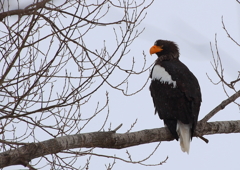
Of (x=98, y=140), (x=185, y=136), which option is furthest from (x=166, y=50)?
(x=98, y=140)

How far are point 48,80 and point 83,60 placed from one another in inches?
18.2

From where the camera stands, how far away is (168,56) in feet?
19.9

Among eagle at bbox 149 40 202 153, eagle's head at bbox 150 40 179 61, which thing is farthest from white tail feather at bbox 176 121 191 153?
eagle's head at bbox 150 40 179 61

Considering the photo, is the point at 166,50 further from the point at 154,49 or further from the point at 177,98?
the point at 177,98

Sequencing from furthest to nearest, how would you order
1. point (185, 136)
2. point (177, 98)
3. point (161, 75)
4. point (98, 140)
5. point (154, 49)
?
point (154, 49) < point (161, 75) < point (177, 98) < point (185, 136) < point (98, 140)

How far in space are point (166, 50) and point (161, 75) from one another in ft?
4.05

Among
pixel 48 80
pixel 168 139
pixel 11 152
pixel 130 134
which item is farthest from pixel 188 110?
pixel 11 152

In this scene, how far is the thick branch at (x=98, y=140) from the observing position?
293 centimetres

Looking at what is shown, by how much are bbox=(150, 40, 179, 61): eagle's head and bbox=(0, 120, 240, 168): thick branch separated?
1.99m

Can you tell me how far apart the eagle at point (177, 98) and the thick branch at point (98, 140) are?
172 millimetres

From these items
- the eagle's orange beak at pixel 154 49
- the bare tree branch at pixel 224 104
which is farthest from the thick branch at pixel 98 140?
the eagle's orange beak at pixel 154 49

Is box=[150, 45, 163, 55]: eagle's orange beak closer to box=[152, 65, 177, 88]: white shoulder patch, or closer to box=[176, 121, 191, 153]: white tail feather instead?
box=[152, 65, 177, 88]: white shoulder patch

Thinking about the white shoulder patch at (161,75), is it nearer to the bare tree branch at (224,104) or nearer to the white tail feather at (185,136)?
the white tail feather at (185,136)

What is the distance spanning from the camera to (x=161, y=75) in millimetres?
4984
